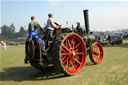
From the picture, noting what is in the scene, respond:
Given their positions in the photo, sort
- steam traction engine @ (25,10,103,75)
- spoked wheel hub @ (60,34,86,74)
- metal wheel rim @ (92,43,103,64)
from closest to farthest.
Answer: steam traction engine @ (25,10,103,75) → spoked wheel hub @ (60,34,86,74) → metal wheel rim @ (92,43,103,64)

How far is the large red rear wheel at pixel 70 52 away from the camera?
463 centimetres

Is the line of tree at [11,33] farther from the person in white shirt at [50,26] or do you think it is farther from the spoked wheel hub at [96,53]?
the person in white shirt at [50,26]

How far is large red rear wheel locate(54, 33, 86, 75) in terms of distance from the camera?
4.63 meters

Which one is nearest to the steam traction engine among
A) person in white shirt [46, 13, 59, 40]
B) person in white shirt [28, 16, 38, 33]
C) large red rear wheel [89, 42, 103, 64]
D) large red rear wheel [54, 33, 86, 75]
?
large red rear wheel [54, 33, 86, 75]

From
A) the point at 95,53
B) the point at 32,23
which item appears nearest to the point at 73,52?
the point at 32,23

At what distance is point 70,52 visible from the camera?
5.15 metres

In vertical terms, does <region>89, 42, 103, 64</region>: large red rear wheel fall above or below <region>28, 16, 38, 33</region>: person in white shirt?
below

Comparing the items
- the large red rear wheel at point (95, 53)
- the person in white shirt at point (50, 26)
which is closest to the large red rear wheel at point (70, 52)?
the person in white shirt at point (50, 26)

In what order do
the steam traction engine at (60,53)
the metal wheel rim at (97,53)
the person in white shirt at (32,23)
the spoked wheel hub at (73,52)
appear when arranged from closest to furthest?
the steam traction engine at (60,53) → the spoked wheel hub at (73,52) → the person in white shirt at (32,23) → the metal wheel rim at (97,53)

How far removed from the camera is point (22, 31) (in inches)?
3989

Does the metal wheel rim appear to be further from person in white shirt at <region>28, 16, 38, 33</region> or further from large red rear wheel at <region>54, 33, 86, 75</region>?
person in white shirt at <region>28, 16, 38, 33</region>

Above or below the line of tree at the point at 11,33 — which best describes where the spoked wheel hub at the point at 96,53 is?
below

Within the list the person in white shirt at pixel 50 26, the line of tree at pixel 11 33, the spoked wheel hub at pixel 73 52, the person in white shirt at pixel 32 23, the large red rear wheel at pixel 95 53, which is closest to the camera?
the spoked wheel hub at pixel 73 52

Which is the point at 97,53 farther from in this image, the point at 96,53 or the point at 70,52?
the point at 70,52
